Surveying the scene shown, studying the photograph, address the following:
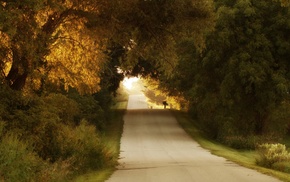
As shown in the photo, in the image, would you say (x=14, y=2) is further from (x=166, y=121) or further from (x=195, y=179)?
(x=166, y=121)

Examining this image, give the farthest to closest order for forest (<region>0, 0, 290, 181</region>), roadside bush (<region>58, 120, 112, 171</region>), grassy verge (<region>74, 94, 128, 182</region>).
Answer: roadside bush (<region>58, 120, 112, 171</region>), grassy verge (<region>74, 94, 128, 182</region>), forest (<region>0, 0, 290, 181</region>)

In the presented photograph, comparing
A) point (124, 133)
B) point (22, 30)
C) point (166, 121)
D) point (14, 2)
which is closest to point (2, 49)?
point (22, 30)

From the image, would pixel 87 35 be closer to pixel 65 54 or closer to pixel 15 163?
pixel 65 54

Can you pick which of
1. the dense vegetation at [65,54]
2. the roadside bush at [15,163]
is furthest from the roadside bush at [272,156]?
the roadside bush at [15,163]

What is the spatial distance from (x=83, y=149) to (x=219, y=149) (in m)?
15.3

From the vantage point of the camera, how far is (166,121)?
52000 mm

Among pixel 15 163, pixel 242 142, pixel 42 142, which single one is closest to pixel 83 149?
pixel 42 142

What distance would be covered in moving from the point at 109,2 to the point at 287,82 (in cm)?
2221

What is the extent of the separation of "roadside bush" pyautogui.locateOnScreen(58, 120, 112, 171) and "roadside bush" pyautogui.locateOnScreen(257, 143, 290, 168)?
704 centimetres

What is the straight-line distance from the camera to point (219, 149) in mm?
33375

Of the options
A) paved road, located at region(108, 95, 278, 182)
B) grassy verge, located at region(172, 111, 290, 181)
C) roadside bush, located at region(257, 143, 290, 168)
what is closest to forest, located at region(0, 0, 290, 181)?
paved road, located at region(108, 95, 278, 182)

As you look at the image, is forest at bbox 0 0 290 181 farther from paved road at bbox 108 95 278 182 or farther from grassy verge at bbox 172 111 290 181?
grassy verge at bbox 172 111 290 181

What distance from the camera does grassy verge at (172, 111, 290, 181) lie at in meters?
24.8

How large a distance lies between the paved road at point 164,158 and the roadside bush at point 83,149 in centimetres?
100
